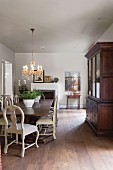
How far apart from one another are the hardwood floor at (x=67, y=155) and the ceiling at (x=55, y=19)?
2.88 metres

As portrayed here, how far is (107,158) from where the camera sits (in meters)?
3.40

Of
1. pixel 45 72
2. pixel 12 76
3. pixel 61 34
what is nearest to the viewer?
pixel 61 34

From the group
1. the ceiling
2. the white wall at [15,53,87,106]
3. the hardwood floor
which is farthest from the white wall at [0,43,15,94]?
the hardwood floor

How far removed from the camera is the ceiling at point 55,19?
382cm

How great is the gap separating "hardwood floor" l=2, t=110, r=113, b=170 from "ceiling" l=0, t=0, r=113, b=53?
2876 millimetres

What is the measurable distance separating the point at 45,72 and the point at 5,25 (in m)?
4.95

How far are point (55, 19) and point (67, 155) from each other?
316 centimetres

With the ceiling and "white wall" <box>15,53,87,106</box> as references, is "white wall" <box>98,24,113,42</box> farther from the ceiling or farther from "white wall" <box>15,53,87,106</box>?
"white wall" <box>15,53,87,106</box>

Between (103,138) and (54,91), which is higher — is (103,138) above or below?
below

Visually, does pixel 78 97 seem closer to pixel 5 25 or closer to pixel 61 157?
pixel 5 25

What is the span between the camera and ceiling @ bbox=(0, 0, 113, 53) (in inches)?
150

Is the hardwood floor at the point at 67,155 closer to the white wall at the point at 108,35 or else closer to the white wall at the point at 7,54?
the white wall at the point at 108,35

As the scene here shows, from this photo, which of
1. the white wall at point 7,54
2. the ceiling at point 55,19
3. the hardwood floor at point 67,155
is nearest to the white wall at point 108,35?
the ceiling at point 55,19

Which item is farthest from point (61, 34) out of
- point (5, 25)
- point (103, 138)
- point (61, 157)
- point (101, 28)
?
point (61, 157)
